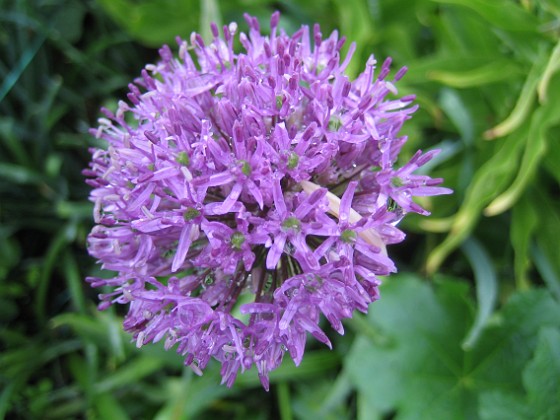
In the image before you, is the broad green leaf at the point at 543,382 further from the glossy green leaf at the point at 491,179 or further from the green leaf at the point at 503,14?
the green leaf at the point at 503,14

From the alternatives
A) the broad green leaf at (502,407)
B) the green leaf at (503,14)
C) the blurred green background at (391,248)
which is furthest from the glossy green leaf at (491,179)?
the broad green leaf at (502,407)

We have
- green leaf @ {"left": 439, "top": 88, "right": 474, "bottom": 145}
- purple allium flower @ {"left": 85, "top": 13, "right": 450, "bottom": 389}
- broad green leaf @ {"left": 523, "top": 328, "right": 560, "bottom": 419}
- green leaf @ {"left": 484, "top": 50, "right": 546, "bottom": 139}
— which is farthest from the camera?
green leaf @ {"left": 439, "top": 88, "right": 474, "bottom": 145}

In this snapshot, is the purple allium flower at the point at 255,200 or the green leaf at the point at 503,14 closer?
the purple allium flower at the point at 255,200

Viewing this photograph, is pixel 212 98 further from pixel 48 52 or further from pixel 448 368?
pixel 48 52

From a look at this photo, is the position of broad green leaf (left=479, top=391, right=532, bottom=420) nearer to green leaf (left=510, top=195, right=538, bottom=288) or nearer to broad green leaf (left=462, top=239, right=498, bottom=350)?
broad green leaf (left=462, top=239, right=498, bottom=350)

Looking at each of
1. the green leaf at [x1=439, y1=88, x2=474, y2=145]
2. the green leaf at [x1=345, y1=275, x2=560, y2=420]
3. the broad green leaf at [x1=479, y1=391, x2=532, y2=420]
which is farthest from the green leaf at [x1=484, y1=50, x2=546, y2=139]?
the broad green leaf at [x1=479, y1=391, x2=532, y2=420]
